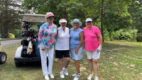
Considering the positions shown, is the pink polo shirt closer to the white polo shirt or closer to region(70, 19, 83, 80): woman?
region(70, 19, 83, 80): woman

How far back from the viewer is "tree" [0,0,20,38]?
3256cm

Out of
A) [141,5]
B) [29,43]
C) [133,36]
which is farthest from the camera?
[133,36]

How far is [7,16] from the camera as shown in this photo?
1296 inches

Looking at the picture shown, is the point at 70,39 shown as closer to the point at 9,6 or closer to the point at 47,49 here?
the point at 47,49

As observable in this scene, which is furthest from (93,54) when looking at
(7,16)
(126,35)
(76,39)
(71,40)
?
(7,16)

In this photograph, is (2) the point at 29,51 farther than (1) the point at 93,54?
Yes

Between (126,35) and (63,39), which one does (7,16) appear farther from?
(63,39)

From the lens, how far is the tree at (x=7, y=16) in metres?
32.6

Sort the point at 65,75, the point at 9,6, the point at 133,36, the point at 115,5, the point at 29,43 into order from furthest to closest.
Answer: the point at 9,6 → the point at 133,36 → the point at 115,5 → the point at 29,43 → the point at 65,75

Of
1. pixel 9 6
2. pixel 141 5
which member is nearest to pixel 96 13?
pixel 141 5

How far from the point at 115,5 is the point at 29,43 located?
912 centimetres

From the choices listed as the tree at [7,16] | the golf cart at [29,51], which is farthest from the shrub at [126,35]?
the golf cart at [29,51]

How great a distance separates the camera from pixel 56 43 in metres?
4.75

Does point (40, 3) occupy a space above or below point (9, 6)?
below
